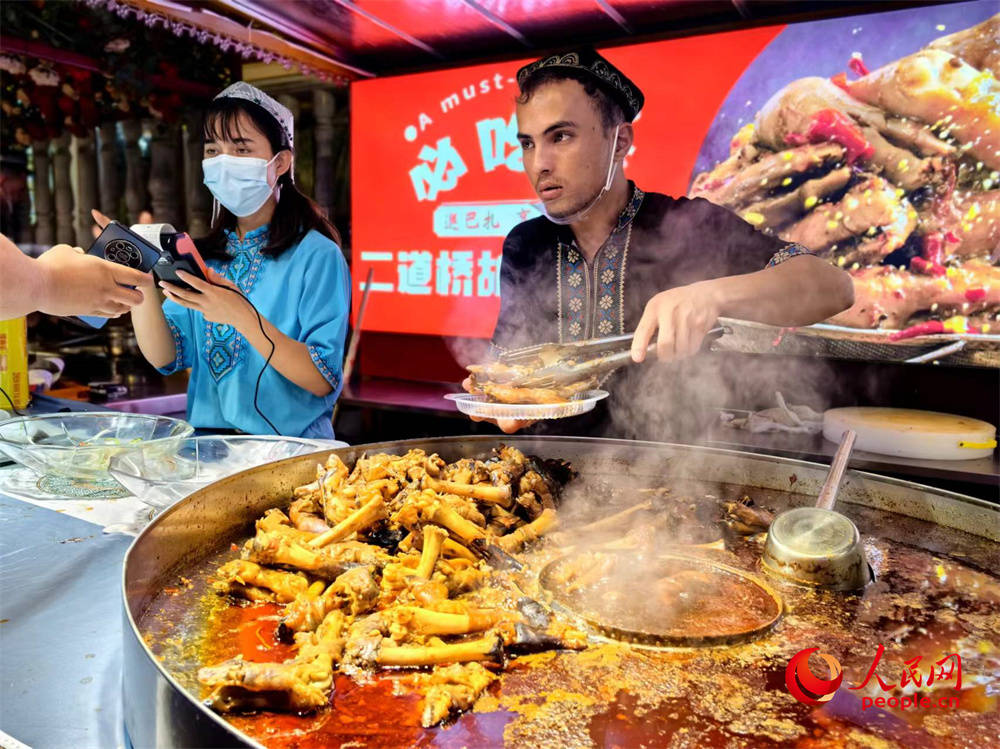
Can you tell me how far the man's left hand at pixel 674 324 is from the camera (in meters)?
1.71

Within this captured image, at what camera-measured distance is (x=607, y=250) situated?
9.02 feet

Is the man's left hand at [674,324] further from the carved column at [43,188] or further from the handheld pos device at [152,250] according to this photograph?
the carved column at [43,188]

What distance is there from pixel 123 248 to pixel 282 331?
0.75 metres

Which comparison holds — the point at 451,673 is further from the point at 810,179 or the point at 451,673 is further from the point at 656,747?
the point at 810,179

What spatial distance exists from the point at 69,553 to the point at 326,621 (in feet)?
2.23

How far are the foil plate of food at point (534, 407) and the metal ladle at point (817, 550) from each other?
0.54 metres

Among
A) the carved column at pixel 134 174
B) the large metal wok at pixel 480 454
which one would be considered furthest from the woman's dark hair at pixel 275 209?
the carved column at pixel 134 174

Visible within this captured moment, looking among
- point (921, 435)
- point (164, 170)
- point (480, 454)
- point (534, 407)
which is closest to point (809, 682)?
point (534, 407)

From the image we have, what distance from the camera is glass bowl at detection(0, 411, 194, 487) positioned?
174 centimetres

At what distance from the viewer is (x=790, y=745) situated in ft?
3.05

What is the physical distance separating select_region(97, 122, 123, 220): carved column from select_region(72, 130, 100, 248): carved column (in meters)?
0.26

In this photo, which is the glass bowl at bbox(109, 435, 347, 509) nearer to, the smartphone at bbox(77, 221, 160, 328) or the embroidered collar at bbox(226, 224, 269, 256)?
the smartphone at bbox(77, 221, 160, 328)

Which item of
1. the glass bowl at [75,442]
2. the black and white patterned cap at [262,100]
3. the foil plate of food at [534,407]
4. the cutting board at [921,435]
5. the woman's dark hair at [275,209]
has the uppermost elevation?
the black and white patterned cap at [262,100]

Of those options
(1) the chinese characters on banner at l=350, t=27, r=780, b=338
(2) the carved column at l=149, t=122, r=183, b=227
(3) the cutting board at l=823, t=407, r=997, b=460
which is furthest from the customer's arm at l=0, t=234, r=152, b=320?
(2) the carved column at l=149, t=122, r=183, b=227
